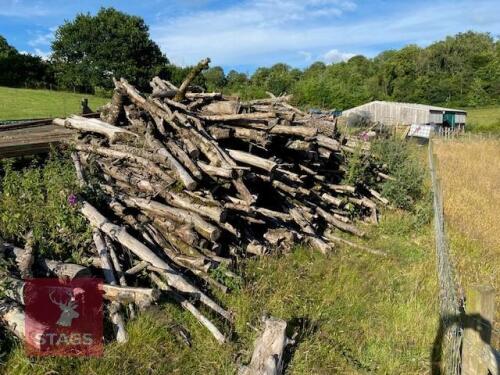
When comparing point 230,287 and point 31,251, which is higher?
point 31,251

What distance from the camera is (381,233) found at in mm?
8328

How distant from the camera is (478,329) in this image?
296 centimetres

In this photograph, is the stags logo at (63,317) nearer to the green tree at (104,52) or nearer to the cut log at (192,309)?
the cut log at (192,309)

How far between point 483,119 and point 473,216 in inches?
2366

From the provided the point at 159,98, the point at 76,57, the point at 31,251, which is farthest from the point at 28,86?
the point at 31,251

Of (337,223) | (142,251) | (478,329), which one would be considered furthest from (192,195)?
(478,329)

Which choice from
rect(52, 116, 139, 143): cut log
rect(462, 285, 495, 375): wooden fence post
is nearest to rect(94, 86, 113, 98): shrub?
rect(52, 116, 139, 143): cut log

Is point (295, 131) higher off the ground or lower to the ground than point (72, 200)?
higher

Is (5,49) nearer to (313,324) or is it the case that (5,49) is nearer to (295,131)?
(295,131)

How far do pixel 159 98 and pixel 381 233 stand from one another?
16.6 ft

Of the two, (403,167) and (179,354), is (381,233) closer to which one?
(403,167)

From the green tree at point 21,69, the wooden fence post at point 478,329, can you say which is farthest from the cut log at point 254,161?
the green tree at point 21,69

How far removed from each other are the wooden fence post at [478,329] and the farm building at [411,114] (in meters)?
54.7

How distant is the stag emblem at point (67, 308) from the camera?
151 inches
